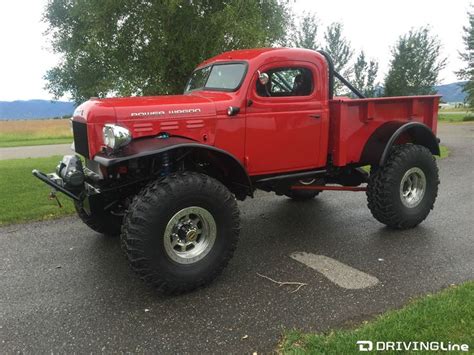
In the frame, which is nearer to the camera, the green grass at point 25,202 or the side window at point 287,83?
the side window at point 287,83

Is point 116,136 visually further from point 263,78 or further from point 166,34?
point 166,34

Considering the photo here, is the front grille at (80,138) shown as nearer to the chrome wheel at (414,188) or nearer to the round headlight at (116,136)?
the round headlight at (116,136)

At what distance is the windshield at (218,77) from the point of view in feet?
14.6

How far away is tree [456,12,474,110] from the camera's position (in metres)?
31.3

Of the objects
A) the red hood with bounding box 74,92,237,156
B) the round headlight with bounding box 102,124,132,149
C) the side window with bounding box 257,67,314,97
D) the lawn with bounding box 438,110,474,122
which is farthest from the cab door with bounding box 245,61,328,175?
the lawn with bounding box 438,110,474,122

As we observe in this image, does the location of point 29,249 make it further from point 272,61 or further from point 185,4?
point 185,4

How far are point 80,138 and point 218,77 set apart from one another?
1.62 meters

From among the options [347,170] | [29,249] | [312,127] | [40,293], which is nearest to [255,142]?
[312,127]

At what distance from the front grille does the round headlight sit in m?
0.42

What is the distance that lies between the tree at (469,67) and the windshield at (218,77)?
104 ft

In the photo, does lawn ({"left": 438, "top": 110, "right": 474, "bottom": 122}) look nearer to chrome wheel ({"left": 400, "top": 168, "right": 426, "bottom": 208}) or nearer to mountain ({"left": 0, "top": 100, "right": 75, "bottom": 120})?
chrome wheel ({"left": 400, "top": 168, "right": 426, "bottom": 208})

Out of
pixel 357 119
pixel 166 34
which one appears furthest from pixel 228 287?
pixel 166 34

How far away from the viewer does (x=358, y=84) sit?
83.9 feet

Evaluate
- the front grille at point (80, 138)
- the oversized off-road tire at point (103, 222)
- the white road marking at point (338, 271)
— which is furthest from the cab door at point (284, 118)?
the oversized off-road tire at point (103, 222)
